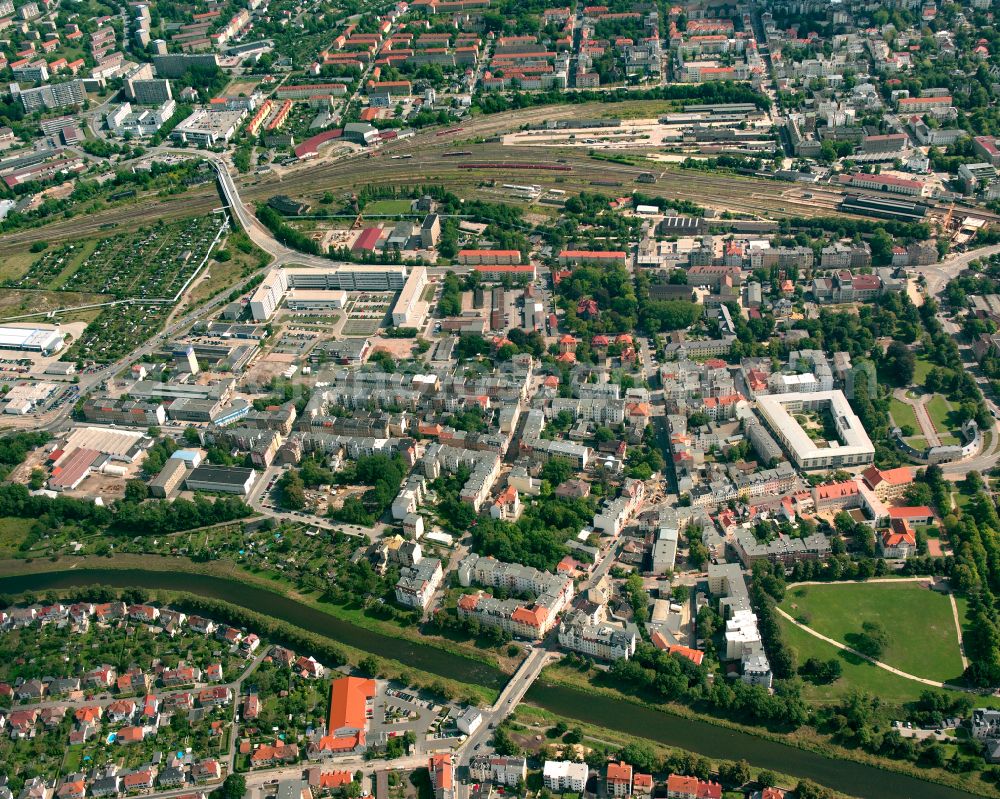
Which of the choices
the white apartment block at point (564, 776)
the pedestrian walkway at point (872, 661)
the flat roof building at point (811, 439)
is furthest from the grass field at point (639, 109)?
the white apartment block at point (564, 776)

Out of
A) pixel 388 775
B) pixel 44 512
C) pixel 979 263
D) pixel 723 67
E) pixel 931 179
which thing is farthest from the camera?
pixel 723 67

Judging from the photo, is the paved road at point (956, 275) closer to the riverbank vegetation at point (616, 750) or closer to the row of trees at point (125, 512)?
the riverbank vegetation at point (616, 750)

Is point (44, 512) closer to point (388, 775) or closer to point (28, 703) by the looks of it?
point (28, 703)

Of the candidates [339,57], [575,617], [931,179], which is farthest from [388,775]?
[339,57]

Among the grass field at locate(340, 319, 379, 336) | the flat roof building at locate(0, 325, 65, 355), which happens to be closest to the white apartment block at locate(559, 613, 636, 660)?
the grass field at locate(340, 319, 379, 336)

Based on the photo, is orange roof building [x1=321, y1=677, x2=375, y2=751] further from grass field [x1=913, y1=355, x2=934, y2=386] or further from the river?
grass field [x1=913, y1=355, x2=934, y2=386]

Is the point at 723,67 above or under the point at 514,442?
above

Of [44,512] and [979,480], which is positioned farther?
[44,512]
